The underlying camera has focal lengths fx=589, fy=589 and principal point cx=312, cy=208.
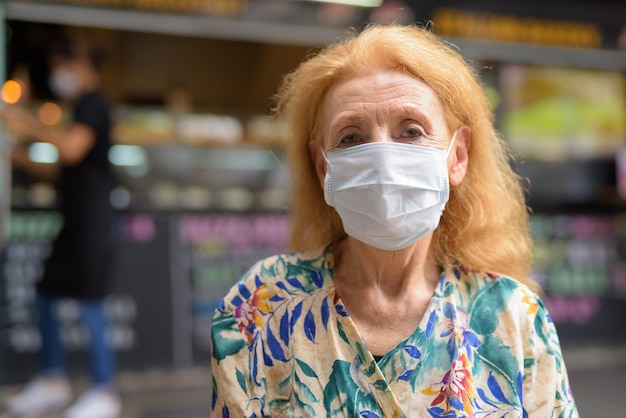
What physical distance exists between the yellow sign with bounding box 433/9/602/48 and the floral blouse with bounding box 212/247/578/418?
3.79m

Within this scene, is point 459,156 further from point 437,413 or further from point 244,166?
point 244,166

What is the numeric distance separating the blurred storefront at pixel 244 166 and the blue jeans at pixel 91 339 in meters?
0.33

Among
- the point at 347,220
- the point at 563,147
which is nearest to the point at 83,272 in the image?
the point at 347,220

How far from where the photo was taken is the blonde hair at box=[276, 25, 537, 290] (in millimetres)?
1322

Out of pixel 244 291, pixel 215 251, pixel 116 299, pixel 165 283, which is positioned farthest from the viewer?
pixel 215 251

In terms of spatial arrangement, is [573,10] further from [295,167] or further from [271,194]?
[295,167]

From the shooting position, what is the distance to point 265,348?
130 centimetres

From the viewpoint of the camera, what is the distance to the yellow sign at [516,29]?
474 centimetres

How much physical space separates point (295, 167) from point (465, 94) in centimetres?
48

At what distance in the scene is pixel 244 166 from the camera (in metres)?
5.39

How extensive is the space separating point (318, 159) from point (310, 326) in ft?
1.40

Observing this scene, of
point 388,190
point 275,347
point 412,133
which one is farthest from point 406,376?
point 412,133

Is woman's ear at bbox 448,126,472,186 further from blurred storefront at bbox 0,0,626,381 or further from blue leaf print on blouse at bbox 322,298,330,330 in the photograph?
blurred storefront at bbox 0,0,626,381

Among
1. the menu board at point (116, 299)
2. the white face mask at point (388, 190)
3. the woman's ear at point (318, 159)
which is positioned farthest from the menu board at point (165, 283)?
the white face mask at point (388, 190)
